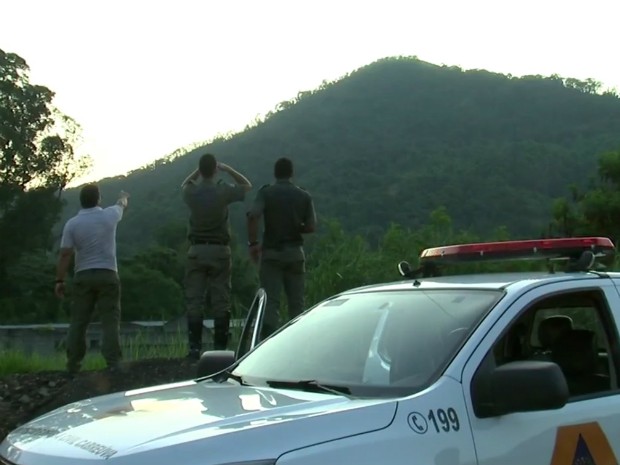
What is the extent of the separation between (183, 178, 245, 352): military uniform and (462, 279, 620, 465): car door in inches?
225

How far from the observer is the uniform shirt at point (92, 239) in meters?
9.77

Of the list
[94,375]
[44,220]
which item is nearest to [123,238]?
[44,220]

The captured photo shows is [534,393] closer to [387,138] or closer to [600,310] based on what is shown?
[600,310]

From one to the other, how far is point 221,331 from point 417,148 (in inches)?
3086

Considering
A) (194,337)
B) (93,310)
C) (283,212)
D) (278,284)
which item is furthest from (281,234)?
(93,310)

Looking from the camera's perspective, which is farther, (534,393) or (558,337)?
(558,337)

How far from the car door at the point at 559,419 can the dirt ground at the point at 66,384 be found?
4932mm

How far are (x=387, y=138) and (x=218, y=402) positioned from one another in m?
88.3

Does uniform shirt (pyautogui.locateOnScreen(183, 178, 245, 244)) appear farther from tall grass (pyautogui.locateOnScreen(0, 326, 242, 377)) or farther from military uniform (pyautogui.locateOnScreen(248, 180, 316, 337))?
tall grass (pyautogui.locateOnScreen(0, 326, 242, 377))

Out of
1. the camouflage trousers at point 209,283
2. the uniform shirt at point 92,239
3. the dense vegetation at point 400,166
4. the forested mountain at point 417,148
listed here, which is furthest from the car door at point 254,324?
the forested mountain at point 417,148

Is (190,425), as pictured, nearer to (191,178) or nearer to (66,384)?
(66,384)

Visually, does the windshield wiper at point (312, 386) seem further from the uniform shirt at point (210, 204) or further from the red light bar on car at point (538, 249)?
the uniform shirt at point (210, 204)

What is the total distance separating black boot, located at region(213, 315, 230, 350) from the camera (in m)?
10.5

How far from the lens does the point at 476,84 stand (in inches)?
3925
